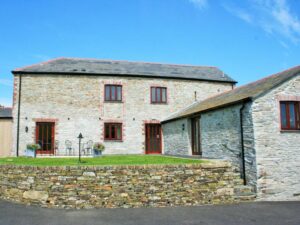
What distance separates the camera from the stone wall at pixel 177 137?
50.3 ft

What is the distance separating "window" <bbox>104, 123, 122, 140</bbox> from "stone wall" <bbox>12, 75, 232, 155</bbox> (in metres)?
0.30

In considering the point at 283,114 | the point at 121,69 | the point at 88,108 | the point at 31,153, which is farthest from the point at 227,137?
the point at 121,69

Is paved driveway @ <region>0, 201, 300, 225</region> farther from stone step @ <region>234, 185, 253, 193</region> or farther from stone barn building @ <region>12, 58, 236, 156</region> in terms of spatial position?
stone barn building @ <region>12, 58, 236, 156</region>

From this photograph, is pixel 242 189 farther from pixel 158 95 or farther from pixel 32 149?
pixel 32 149

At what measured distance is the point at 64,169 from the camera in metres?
9.08

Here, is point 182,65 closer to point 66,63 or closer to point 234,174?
point 66,63

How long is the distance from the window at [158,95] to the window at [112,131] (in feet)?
10.4

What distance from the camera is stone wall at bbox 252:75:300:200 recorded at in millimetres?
9398

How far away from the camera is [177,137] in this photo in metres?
16.8

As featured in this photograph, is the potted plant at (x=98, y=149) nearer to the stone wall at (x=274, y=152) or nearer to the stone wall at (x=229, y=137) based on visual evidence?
the stone wall at (x=229, y=137)

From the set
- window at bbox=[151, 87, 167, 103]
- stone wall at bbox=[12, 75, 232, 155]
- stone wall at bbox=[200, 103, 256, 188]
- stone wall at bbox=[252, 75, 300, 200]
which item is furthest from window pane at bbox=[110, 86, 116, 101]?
stone wall at bbox=[252, 75, 300, 200]

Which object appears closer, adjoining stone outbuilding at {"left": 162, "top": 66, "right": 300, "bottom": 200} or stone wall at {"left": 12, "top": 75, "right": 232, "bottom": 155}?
adjoining stone outbuilding at {"left": 162, "top": 66, "right": 300, "bottom": 200}

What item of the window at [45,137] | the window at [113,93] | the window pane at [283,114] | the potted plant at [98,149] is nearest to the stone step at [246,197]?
the window pane at [283,114]

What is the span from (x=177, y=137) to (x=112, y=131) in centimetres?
466
